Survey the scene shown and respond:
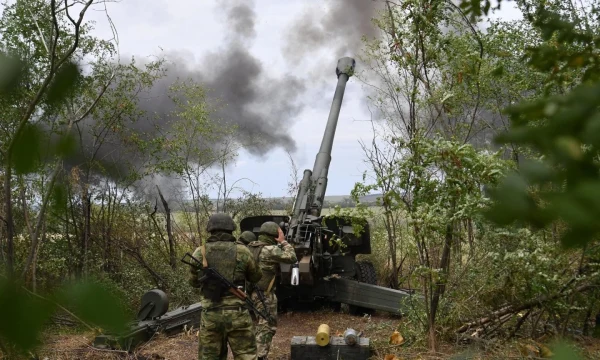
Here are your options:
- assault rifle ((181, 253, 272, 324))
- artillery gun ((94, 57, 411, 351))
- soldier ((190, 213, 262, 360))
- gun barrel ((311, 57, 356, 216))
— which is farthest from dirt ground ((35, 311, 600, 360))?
gun barrel ((311, 57, 356, 216))

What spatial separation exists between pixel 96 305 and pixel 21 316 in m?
0.05

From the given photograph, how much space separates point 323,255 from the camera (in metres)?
9.41

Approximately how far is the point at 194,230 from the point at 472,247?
816 centimetres

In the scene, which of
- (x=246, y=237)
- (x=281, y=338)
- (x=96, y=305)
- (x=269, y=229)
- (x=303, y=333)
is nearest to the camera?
(x=96, y=305)

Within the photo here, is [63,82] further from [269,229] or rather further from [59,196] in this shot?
[269,229]

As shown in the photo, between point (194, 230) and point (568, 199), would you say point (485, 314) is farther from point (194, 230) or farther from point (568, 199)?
point (194, 230)

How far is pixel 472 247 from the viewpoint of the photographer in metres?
6.20

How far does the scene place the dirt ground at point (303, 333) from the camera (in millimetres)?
5820

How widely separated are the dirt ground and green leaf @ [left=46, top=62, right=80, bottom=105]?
13.9ft

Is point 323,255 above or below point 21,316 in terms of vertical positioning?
below

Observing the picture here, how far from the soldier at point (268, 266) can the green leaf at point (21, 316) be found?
6.47 metres

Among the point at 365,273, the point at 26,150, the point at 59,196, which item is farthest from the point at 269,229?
the point at 26,150

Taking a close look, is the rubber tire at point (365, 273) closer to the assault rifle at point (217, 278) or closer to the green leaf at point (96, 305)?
the assault rifle at point (217, 278)

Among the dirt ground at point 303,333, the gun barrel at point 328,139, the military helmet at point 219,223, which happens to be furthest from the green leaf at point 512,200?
the gun barrel at point 328,139
